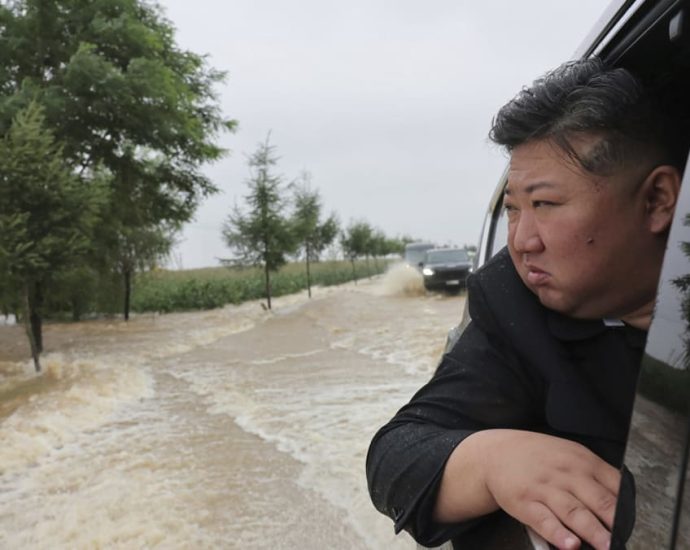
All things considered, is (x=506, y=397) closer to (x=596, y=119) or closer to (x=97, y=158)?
(x=596, y=119)

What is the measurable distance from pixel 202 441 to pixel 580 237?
5.89 m

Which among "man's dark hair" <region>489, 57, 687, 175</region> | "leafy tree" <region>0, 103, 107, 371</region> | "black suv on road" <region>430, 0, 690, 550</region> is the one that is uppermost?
"leafy tree" <region>0, 103, 107, 371</region>

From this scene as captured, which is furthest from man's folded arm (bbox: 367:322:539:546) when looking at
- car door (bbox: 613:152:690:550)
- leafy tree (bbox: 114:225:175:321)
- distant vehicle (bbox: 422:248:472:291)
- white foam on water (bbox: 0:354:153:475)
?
distant vehicle (bbox: 422:248:472:291)

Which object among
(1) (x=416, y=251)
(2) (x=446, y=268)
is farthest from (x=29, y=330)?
(1) (x=416, y=251)

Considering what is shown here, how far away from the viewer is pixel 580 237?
3.34ft

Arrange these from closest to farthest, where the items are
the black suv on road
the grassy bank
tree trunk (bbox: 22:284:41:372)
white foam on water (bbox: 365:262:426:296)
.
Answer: the black suv on road
tree trunk (bbox: 22:284:41:372)
the grassy bank
white foam on water (bbox: 365:262:426:296)

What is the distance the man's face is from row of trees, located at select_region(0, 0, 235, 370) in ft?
35.5

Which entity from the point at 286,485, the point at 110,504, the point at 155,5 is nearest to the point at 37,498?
the point at 110,504

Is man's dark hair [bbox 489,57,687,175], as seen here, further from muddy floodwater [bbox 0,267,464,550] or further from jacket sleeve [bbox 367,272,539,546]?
muddy floodwater [bbox 0,267,464,550]

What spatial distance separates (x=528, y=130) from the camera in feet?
3.71

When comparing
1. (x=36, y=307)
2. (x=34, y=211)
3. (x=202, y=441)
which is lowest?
(x=202, y=441)

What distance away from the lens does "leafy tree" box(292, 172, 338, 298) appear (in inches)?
1123

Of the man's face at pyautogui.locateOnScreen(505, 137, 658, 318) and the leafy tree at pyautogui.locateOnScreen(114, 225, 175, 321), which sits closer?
the man's face at pyautogui.locateOnScreen(505, 137, 658, 318)

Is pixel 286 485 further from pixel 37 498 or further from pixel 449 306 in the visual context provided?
pixel 449 306
